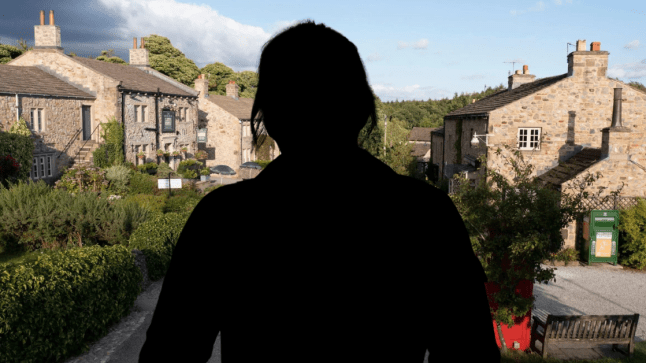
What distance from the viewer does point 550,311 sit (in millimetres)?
13922

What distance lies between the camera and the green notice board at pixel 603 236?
61.6 feet

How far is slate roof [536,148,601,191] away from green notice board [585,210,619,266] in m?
1.88

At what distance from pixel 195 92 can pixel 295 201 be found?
43740 millimetres

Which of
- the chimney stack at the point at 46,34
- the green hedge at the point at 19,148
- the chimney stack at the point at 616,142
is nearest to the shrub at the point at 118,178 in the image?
the green hedge at the point at 19,148

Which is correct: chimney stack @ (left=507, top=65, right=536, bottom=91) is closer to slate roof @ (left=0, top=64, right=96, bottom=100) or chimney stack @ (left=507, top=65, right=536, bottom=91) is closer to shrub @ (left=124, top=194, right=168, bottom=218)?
shrub @ (left=124, top=194, right=168, bottom=218)

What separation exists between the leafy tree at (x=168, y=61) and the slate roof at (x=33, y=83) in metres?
32.8

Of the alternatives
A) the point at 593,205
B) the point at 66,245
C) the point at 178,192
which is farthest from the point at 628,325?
the point at 178,192

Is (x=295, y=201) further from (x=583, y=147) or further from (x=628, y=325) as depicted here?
(x=583, y=147)

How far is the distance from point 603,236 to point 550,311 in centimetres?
654

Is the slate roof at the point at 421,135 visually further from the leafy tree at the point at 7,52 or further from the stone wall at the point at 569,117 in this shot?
the leafy tree at the point at 7,52

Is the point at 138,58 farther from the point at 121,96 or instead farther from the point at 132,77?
the point at 121,96

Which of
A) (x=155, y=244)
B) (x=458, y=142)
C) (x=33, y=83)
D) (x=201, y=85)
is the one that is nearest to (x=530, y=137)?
(x=458, y=142)

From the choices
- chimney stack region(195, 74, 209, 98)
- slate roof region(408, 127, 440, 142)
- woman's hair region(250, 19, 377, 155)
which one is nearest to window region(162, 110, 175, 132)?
chimney stack region(195, 74, 209, 98)

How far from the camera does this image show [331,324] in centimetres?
136
